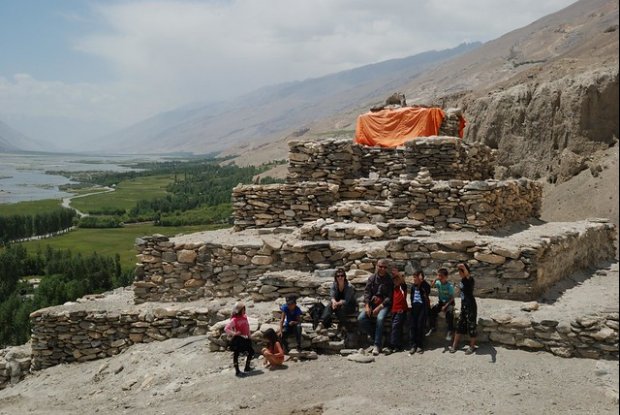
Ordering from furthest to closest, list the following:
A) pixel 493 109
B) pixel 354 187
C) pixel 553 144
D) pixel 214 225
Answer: pixel 214 225, pixel 493 109, pixel 553 144, pixel 354 187

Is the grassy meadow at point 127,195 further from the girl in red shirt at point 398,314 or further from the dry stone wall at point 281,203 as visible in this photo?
the girl in red shirt at point 398,314

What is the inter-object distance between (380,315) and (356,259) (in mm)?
2076

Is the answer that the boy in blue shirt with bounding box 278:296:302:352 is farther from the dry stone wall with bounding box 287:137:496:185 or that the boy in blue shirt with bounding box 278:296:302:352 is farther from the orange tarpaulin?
the orange tarpaulin

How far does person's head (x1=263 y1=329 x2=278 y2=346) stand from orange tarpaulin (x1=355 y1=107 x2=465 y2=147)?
339 inches

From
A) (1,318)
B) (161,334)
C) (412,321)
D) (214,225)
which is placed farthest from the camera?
(214,225)

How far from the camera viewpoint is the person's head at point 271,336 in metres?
9.62

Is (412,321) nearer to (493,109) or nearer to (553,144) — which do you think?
(553,144)

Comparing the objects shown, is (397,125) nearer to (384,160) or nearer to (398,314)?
(384,160)

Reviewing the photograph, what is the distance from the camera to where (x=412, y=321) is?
9.54 m

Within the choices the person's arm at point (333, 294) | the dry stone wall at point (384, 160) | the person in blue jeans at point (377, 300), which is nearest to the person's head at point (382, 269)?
the person in blue jeans at point (377, 300)

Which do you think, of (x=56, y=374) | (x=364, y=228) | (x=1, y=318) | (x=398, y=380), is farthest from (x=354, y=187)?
(x=1, y=318)

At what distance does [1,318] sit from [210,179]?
111m

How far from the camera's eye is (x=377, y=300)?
32.3 feet

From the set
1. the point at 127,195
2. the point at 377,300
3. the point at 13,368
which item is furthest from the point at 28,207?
the point at 377,300
